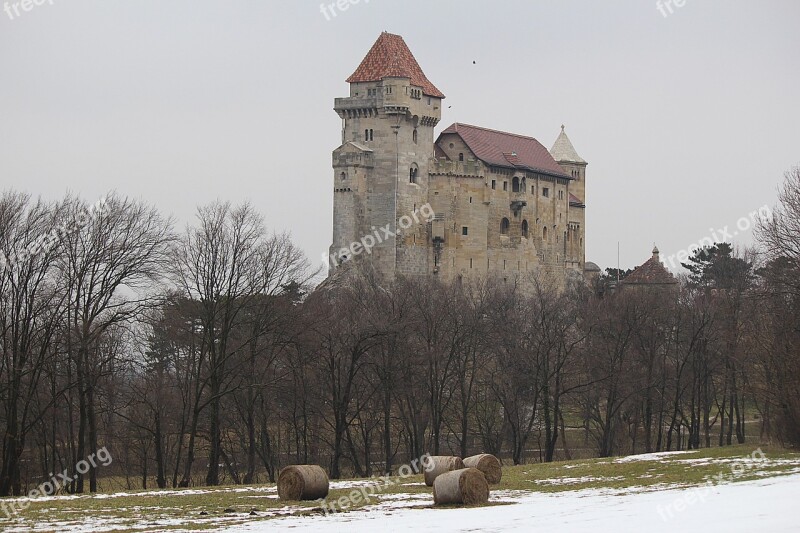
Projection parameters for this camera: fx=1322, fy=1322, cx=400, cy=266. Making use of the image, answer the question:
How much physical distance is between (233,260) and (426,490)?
17750 millimetres

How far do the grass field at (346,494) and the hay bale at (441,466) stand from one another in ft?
1.67

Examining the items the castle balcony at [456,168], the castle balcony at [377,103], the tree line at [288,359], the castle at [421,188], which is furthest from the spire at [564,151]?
the tree line at [288,359]

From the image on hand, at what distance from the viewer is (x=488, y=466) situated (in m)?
37.7

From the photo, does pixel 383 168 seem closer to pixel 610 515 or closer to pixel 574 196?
pixel 574 196

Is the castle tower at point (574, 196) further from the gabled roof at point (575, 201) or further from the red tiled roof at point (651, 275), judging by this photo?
the red tiled roof at point (651, 275)

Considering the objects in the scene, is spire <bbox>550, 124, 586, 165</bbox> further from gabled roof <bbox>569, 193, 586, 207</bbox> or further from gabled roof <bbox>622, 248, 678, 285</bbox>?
gabled roof <bbox>622, 248, 678, 285</bbox>

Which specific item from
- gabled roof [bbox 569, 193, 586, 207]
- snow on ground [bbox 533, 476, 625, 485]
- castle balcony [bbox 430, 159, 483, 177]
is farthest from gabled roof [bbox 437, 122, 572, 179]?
snow on ground [bbox 533, 476, 625, 485]

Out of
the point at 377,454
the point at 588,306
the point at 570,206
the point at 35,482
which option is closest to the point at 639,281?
the point at 570,206

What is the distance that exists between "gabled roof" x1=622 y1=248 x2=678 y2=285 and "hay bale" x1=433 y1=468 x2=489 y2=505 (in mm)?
91548

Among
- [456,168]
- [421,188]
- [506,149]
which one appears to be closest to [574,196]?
[506,149]

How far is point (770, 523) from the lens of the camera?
917 inches

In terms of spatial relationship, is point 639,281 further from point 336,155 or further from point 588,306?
point 588,306

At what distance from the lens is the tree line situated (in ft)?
149

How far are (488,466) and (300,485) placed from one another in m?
6.58
